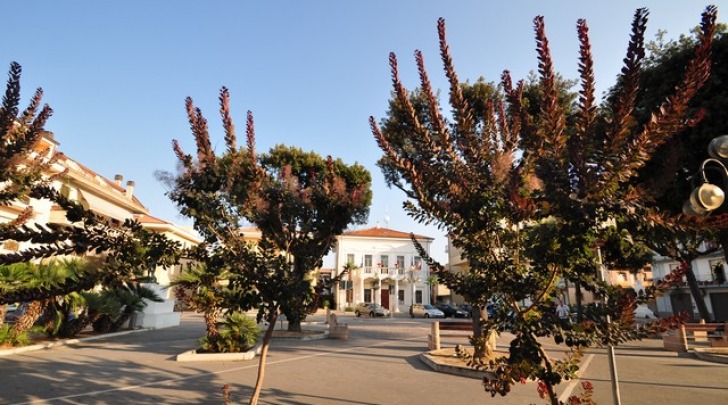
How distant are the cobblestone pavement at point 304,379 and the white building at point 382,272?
3744cm

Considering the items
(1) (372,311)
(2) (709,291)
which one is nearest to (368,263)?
(1) (372,311)

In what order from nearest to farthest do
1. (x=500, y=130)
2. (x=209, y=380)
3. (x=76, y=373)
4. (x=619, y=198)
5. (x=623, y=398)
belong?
(x=619, y=198) < (x=500, y=130) < (x=623, y=398) < (x=209, y=380) < (x=76, y=373)

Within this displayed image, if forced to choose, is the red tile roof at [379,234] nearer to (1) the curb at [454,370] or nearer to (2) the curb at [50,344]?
(2) the curb at [50,344]

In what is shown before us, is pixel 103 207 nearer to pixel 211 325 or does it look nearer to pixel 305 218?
pixel 211 325

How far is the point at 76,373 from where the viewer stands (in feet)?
29.4

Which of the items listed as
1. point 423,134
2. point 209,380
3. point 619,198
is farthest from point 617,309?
point 209,380

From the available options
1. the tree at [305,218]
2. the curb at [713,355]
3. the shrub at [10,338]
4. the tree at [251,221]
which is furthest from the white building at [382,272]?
the tree at [251,221]

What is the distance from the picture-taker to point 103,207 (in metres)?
24.1

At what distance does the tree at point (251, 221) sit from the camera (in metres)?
4.63

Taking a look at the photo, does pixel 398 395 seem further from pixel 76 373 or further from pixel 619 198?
pixel 76 373

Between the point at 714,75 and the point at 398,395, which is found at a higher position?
the point at 714,75

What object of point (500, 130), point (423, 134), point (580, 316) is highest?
point (500, 130)

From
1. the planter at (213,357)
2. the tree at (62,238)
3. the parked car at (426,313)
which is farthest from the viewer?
the parked car at (426,313)

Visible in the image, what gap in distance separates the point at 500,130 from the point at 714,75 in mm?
8254
